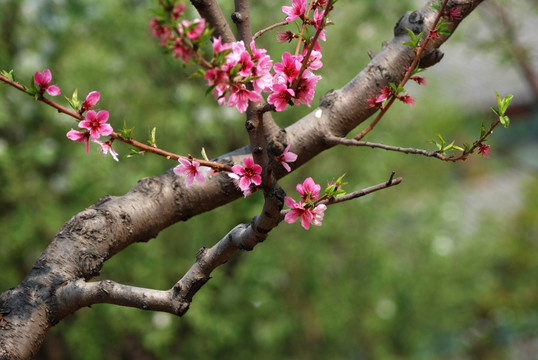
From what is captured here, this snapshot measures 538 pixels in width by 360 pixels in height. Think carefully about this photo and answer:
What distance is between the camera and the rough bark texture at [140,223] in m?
1.52

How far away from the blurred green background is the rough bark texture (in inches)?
146

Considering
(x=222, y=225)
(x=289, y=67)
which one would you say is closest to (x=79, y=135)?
(x=289, y=67)

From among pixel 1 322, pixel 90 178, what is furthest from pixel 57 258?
pixel 90 178

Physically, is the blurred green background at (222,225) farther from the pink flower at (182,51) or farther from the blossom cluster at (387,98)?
the pink flower at (182,51)

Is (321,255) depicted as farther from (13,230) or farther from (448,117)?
(448,117)

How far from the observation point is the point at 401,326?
7.28 metres

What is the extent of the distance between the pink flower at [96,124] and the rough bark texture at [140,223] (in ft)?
1.16

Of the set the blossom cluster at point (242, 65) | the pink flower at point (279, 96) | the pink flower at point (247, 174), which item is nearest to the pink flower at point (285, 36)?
the blossom cluster at point (242, 65)

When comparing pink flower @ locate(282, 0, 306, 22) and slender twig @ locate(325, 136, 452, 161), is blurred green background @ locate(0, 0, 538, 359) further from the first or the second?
pink flower @ locate(282, 0, 306, 22)

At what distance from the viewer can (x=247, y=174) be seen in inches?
55.6

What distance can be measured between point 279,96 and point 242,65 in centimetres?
20

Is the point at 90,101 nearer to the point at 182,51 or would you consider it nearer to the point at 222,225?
the point at 182,51

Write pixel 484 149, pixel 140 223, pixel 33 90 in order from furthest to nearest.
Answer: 1. pixel 140 223
2. pixel 484 149
3. pixel 33 90

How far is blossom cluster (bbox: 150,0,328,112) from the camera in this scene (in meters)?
1.10
